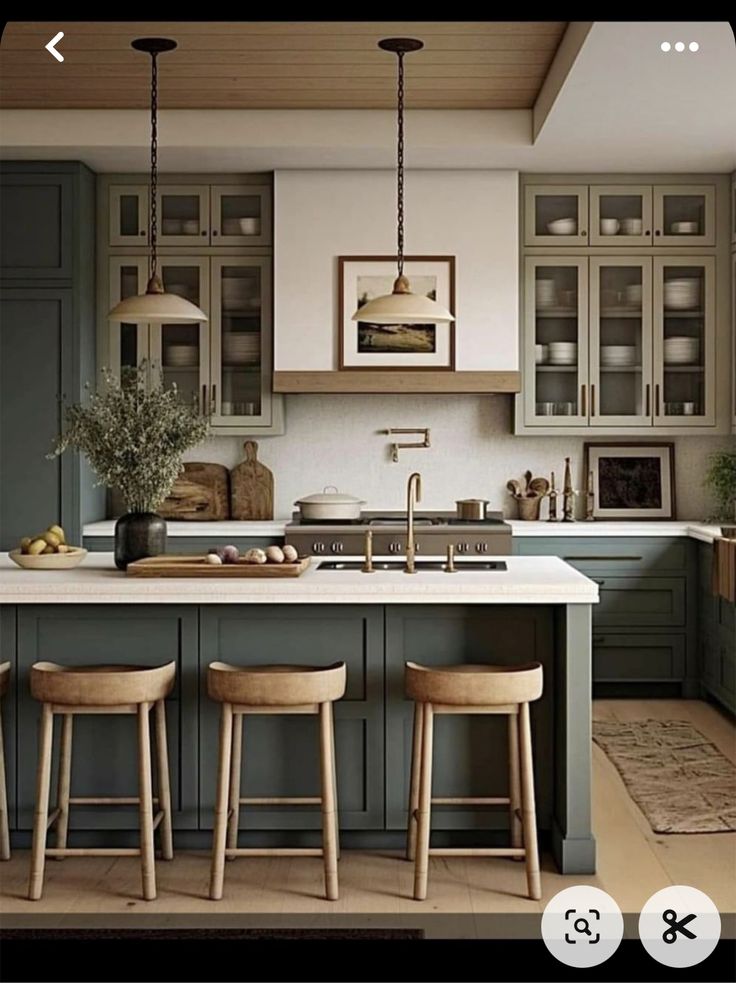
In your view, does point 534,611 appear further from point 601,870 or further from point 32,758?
point 32,758

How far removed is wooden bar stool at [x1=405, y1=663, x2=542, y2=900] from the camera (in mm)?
3508

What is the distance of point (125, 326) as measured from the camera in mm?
6406

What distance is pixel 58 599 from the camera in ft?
12.5

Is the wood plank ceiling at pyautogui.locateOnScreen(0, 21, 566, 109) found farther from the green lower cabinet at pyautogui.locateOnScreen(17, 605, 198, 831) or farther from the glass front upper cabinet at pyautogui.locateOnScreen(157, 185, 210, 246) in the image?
the green lower cabinet at pyautogui.locateOnScreen(17, 605, 198, 831)

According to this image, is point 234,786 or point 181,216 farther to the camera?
point 181,216

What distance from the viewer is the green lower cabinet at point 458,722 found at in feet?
12.9

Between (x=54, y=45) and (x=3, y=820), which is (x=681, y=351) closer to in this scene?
(x=54, y=45)

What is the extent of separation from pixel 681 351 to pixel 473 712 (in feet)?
11.2

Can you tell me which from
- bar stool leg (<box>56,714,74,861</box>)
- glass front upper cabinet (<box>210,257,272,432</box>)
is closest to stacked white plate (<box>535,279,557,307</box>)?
glass front upper cabinet (<box>210,257,272,432</box>)

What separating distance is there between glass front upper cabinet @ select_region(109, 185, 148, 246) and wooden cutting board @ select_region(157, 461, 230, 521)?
120 cm

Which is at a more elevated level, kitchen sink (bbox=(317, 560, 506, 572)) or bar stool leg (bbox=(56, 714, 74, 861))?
kitchen sink (bbox=(317, 560, 506, 572))

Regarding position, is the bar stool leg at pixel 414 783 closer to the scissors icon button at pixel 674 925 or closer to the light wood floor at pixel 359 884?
the light wood floor at pixel 359 884

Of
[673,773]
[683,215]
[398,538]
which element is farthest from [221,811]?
[683,215]

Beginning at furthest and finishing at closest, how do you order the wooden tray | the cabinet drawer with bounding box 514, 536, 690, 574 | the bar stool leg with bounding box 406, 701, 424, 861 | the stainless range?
the cabinet drawer with bounding box 514, 536, 690, 574 < the stainless range < the wooden tray < the bar stool leg with bounding box 406, 701, 424, 861
